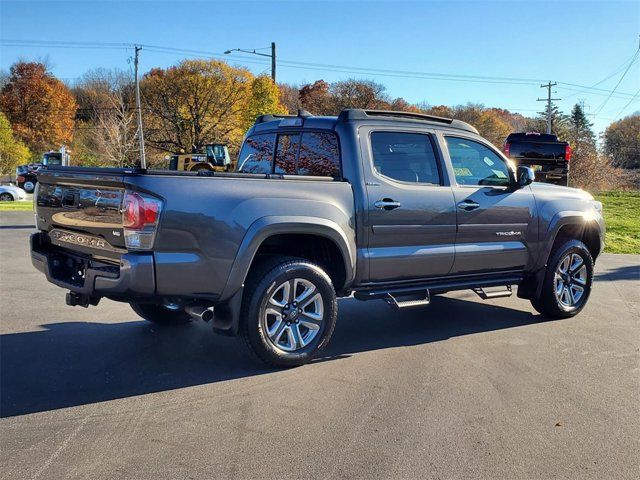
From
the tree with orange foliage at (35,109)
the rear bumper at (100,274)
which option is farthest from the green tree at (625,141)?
the rear bumper at (100,274)

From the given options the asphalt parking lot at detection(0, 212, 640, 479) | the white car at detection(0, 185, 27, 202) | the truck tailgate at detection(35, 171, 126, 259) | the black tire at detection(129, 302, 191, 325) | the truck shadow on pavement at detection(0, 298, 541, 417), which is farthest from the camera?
the white car at detection(0, 185, 27, 202)

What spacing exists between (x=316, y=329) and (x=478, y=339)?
1.79 metres

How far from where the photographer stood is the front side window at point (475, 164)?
221 inches

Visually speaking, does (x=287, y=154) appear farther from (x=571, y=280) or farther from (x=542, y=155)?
(x=542, y=155)

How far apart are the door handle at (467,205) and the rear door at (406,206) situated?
0.11 meters

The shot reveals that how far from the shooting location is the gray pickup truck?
13.0 feet

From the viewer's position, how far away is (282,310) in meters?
4.53

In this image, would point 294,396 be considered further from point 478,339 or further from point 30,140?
point 30,140

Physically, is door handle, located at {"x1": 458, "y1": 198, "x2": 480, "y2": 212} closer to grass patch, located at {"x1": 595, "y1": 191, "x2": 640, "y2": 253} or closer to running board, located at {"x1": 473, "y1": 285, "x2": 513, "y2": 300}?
running board, located at {"x1": 473, "y1": 285, "x2": 513, "y2": 300}

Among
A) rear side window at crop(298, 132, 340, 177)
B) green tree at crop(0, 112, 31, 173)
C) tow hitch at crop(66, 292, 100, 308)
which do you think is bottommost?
tow hitch at crop(66, 292, 100, 308)

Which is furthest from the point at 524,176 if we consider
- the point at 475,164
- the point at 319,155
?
the point at 319,155

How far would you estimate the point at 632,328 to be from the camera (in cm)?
598

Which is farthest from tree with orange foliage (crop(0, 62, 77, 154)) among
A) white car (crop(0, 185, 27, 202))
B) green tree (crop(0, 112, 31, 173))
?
white car (crop(0, 185, 27, 202))

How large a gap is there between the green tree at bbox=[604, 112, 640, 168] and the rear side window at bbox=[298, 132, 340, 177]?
6113 cm
